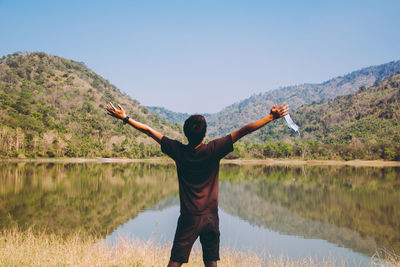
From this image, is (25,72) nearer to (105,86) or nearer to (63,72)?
(63,72)

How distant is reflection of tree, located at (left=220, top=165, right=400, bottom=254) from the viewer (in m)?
14.8

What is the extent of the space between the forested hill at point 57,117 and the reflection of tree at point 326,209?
138 ft

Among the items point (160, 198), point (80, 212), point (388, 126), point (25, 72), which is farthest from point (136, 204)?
point (25, 72)

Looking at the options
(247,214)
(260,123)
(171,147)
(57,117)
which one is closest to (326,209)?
(247,214)

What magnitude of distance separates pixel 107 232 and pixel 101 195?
10.0 m

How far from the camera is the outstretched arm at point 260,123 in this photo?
8.73 feet

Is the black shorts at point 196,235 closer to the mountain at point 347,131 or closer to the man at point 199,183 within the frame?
the man at point 199,183

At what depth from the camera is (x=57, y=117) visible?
292ft

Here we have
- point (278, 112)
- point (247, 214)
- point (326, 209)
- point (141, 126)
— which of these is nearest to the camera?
point (278, 112)

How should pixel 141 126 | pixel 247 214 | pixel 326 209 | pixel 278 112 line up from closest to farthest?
pixel 278 112 < pixel 141 126 < pixel 247 214 < pixel 326 209

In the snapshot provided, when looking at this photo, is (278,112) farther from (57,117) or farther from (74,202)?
(57,117)

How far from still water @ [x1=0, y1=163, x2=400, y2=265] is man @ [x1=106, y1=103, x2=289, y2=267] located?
6.38 metres

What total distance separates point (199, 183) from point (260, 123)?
28.6 inches

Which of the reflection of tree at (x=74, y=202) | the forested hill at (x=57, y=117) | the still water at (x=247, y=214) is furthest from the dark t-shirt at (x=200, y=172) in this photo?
the forested hill at (x=57, y=117)
